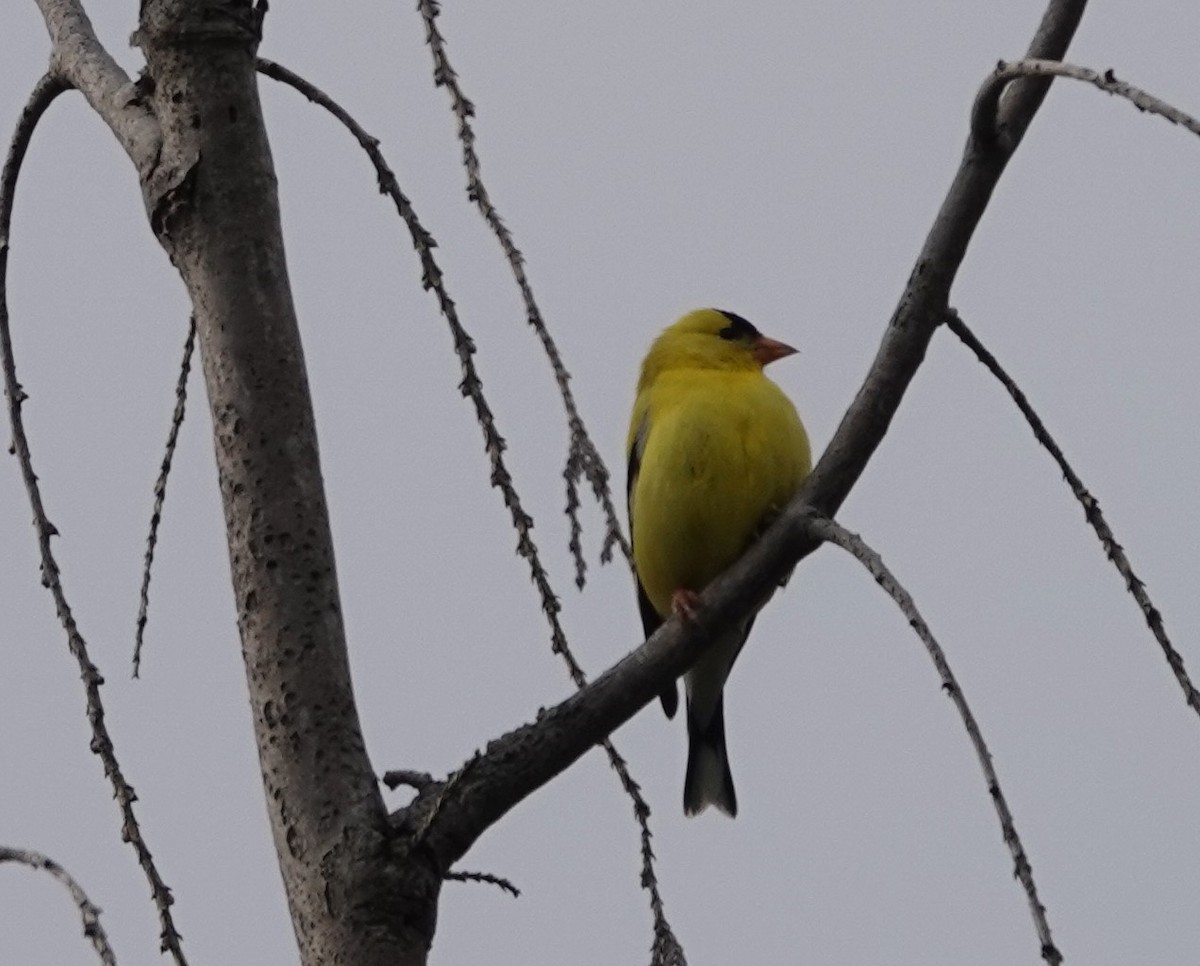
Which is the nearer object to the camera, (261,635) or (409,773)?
(261,635)

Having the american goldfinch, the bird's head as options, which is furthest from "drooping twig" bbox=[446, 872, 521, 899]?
the bird's head

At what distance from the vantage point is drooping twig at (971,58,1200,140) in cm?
140

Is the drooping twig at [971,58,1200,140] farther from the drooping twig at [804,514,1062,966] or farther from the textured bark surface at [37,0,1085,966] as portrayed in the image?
the drooping twig at [804,514,1062,966]

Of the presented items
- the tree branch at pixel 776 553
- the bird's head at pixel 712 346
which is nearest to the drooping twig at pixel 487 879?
the tree branch at pixel 776 553

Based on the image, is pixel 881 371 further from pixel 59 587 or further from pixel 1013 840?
pixel 59 587

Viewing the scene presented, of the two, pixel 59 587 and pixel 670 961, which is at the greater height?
pixel 59 587

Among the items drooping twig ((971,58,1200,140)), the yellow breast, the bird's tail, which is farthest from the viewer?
the bird's tail

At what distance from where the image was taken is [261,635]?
2.12 metres

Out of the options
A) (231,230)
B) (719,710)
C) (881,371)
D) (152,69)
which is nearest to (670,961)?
(881,371)

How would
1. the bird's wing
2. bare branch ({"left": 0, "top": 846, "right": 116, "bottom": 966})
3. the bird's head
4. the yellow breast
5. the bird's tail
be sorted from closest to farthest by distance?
bare branch ({"left": 0, "top": 846, "right": 116, "bottom": 966}) < the yellow breast < the bird's wing < the bird's head < the bird's tail

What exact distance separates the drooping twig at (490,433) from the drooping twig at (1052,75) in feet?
2.00

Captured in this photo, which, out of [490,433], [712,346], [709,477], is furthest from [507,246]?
[712,346]

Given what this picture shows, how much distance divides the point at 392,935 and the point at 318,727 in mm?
241

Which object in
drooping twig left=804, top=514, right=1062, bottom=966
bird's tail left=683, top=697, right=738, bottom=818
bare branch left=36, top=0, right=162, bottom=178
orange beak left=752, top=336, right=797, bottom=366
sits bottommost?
drooping twig left=804, top=514, right=1062, bottom=966
